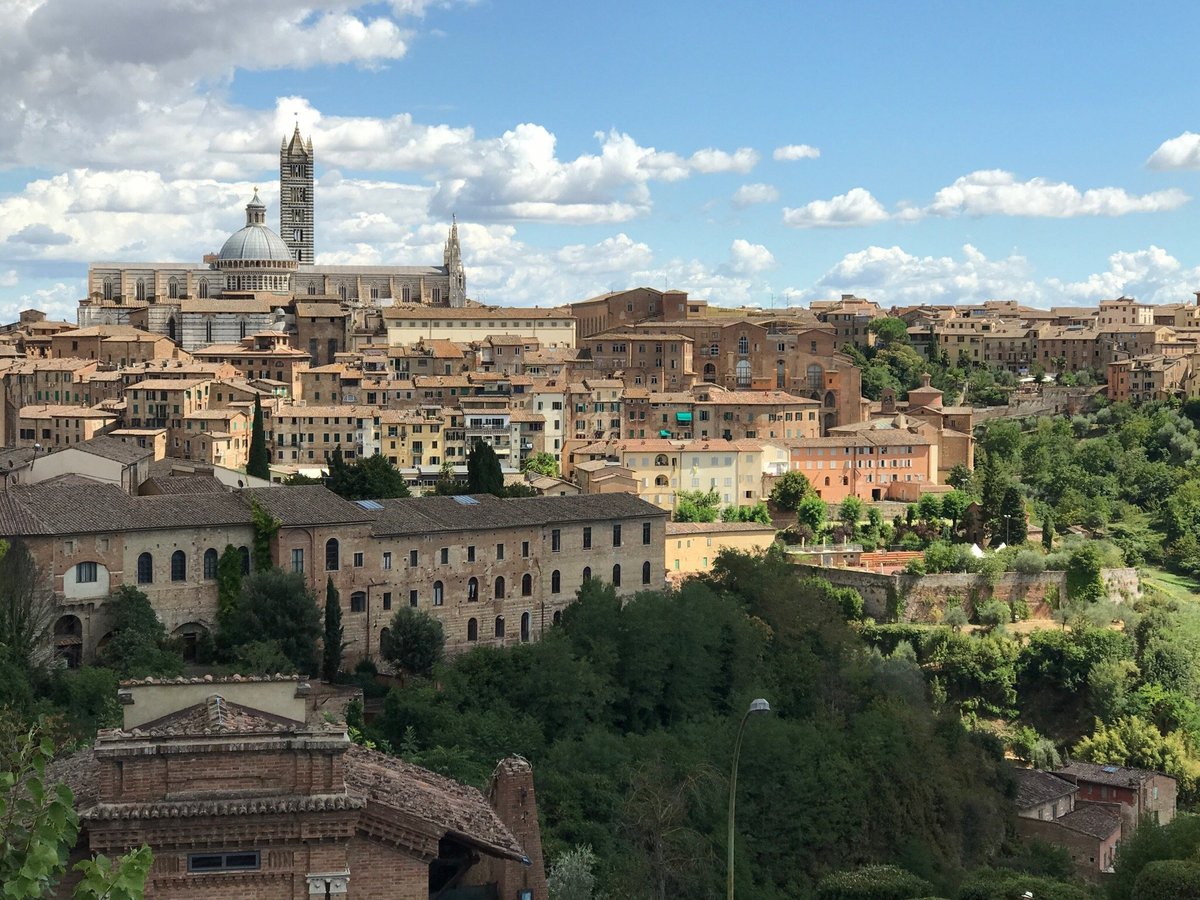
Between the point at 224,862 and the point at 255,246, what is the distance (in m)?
77.8

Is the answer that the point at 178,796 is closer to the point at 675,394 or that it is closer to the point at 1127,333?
the point at 675,394

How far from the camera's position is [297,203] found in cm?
10156

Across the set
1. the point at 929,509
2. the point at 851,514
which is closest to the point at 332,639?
the point at 851,514

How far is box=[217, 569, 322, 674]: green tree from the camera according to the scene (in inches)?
1126

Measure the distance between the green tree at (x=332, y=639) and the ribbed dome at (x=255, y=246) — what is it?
5741 cm

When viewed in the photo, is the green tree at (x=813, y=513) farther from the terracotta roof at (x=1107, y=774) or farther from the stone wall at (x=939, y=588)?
the terracotta roof at (x=1107, y=774)

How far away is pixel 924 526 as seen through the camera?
54.9 metres

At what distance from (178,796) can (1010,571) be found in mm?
41180

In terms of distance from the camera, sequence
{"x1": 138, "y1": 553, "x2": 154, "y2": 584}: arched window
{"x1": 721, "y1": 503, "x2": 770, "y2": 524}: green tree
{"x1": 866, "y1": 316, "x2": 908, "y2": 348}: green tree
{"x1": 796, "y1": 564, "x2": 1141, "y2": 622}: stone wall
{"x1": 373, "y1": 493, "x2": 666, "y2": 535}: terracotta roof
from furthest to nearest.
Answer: {"x1": 866, "y1": 316, "x2": 908, "y2": 348}: green tree < {"x1": 721, "y1": 503, "x2": 770, "y2": 524}: green tree < {"x1": 796, "y1": 564, "x2": 1141, "y2": 622}: stone wall < {"x1": 373, "y1": 493, "x2": 666, "y2": 535}: terracotta roof < {"x1": 138, "y1": 553, "x2": 154, "y2": 584}: arched window

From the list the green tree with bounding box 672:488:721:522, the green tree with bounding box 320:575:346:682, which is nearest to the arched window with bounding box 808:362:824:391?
the green tree with bounding box 672:488:721:522

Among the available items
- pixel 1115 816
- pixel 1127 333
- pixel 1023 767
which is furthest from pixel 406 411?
pixel 1127 333

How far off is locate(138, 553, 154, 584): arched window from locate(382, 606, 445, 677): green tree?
4.55 metres

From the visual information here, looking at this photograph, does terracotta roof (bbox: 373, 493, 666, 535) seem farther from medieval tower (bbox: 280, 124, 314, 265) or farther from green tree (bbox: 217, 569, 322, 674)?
medieval tower (bbox: 280, 124, 314, 265)

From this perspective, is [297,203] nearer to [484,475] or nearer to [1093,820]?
[484,475]
